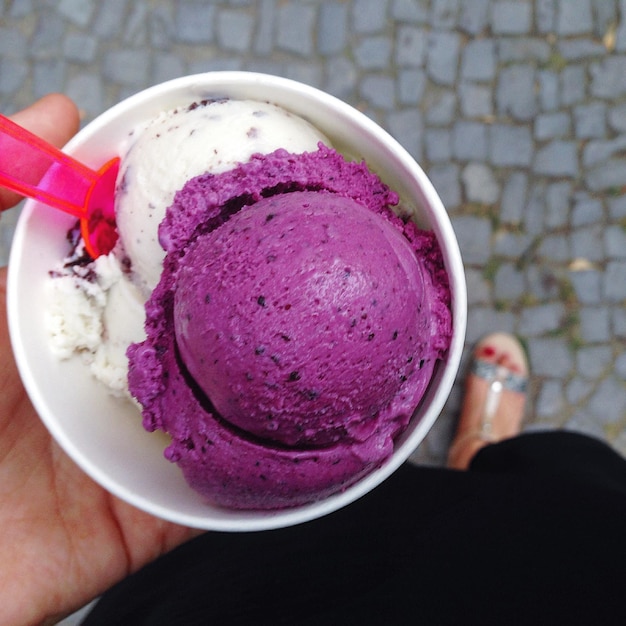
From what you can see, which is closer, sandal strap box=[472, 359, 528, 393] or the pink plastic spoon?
the pink plastic spoon

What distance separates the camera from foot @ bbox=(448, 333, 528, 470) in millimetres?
2314

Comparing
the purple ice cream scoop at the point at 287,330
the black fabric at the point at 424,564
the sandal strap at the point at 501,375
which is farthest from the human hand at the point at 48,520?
the sandal strap at the point at 501,375

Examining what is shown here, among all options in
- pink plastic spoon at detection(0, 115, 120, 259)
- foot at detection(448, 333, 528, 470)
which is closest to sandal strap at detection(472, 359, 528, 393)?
foot at detection(448, 333, 528, 470)

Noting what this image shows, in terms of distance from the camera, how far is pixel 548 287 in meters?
2.30

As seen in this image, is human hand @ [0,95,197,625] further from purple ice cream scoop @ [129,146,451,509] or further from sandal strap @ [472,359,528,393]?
sandal strap @ [472,359,528,393]

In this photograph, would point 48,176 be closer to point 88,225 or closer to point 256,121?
point 88,225

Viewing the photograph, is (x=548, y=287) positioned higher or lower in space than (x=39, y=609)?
higher

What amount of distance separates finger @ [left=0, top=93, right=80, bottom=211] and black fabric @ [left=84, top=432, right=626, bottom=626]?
1094 mm

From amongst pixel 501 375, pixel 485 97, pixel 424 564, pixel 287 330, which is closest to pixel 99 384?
pixel 287 330

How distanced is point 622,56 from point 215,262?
6.90ft

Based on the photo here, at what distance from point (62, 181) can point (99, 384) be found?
0.42 m

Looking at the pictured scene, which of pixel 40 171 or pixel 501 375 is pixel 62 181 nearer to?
pixel 40 171

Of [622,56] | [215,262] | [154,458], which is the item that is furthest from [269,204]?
[622,56]

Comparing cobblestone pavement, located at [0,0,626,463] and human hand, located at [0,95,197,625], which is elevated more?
cobblestone pavement, located at [0,0,626,463]
